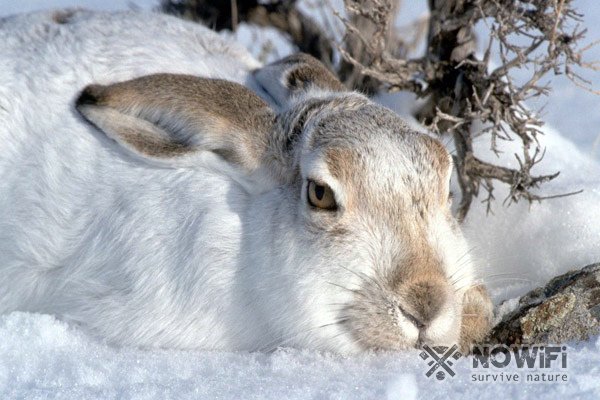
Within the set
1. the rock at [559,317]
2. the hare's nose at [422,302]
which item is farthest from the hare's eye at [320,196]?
the rock at [559,317]

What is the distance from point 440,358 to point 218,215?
0.98m

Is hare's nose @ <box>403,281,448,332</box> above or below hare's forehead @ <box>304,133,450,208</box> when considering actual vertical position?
below

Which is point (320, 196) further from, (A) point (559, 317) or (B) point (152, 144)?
(A) point (559, 317)

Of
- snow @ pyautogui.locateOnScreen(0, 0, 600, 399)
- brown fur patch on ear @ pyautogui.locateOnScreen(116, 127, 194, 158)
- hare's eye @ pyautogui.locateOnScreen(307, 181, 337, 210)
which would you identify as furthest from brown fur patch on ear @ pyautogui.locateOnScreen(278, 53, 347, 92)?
snow @ pyautogui.locateOnScreen(0, 0, 600, 399)

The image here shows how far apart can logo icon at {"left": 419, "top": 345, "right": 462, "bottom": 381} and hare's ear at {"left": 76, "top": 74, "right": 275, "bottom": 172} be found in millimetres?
971

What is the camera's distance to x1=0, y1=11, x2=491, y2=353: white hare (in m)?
3.30

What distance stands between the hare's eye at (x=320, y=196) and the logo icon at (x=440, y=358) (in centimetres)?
60

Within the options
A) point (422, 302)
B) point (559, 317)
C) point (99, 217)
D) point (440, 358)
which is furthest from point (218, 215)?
point (559, 317)

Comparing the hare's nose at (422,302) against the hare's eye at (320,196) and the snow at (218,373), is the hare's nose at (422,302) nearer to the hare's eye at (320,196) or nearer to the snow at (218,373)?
the snow at (218,373)

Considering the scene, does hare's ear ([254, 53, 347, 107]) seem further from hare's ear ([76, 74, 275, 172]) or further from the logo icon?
the logo icon

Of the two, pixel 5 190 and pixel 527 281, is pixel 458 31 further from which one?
pixel 5 190

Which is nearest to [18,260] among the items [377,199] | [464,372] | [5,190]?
[5,190]

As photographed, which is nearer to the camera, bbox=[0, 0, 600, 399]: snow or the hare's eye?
bbox=[0, 0, 600, 399]: snow

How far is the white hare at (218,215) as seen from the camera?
10.8 feet
